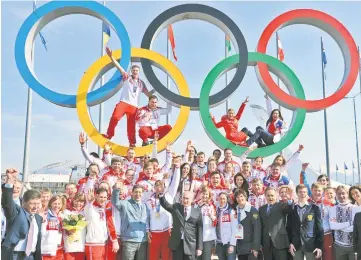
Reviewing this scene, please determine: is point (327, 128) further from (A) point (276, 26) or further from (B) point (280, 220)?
(B) point (280, 220)

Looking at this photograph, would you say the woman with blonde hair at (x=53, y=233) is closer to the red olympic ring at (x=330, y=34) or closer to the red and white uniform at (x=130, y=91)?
the red and white uniform at (x=130, y=91)

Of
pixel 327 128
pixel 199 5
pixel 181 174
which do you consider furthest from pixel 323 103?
pixel 327 128

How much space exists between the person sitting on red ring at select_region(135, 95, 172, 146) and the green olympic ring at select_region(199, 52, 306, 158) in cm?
100

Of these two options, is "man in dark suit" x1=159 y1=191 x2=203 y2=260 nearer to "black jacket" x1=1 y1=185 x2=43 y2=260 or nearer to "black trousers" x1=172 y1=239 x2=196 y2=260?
"black trousers" x1=172 y1=239 x2=196 y2=260

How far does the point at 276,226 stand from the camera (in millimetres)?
5949

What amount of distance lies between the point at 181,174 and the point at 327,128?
448 inches

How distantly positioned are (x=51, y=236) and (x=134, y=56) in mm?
5205

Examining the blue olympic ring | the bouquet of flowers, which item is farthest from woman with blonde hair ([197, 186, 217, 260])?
the blue olympic ring

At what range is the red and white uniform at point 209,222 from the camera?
618 cm

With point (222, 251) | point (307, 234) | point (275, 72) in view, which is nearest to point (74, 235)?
point (222, 251)

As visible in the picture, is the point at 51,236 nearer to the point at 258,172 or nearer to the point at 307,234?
the point at 307,234

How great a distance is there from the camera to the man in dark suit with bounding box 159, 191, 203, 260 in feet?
19.9

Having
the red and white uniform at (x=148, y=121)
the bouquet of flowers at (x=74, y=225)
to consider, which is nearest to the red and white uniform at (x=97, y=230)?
the bouquet of flowers at (x=74, y=225)

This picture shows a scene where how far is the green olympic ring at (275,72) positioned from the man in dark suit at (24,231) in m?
5.04
